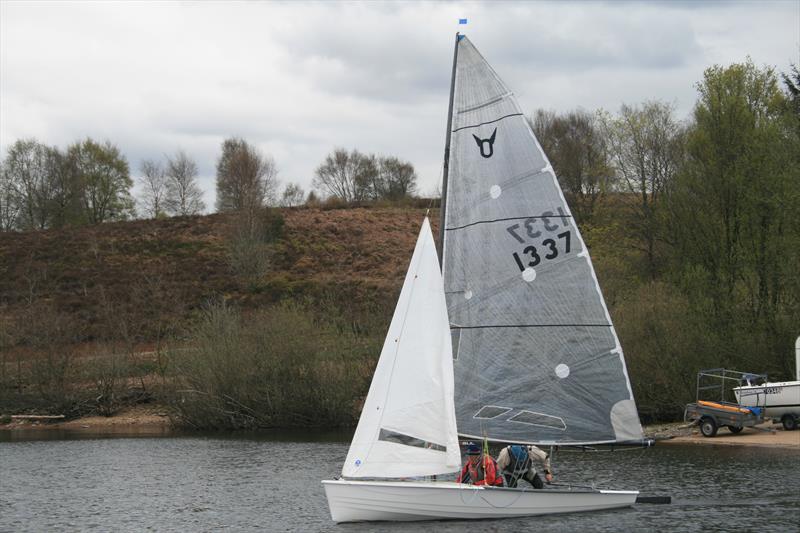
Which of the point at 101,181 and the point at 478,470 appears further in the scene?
the point at 101,181

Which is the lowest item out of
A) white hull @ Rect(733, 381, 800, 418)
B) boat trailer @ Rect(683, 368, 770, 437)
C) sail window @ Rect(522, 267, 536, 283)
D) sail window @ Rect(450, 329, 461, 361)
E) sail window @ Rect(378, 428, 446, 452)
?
boat trailer @ Rect(683, 368, 770, 437)

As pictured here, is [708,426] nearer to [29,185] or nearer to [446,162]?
[446,162]

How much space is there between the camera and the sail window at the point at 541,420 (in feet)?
64.3

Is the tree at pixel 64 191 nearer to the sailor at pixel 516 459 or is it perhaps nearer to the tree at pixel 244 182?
the tree at pixel 244 182

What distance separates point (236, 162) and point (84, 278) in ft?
60.5

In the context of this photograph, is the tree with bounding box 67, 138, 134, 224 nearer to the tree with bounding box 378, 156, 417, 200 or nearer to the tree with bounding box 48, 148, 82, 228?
the tree with bounding box 48, 148, 82, 228

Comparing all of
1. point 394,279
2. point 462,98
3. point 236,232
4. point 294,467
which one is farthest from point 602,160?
point 462,98

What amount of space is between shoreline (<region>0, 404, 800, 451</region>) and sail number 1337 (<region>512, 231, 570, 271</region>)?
59.8ft

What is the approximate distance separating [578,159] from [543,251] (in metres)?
66.2

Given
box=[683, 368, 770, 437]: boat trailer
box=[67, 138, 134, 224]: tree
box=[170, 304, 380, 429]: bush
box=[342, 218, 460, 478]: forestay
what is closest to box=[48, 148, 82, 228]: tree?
box=[67, 138, 134, 224]: tree

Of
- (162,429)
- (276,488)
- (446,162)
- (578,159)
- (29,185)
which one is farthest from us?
(29,185)

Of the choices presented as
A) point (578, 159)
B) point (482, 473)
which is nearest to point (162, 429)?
point (482, 473)

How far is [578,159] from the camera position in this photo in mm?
83938

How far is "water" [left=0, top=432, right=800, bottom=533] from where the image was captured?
21688 mm
